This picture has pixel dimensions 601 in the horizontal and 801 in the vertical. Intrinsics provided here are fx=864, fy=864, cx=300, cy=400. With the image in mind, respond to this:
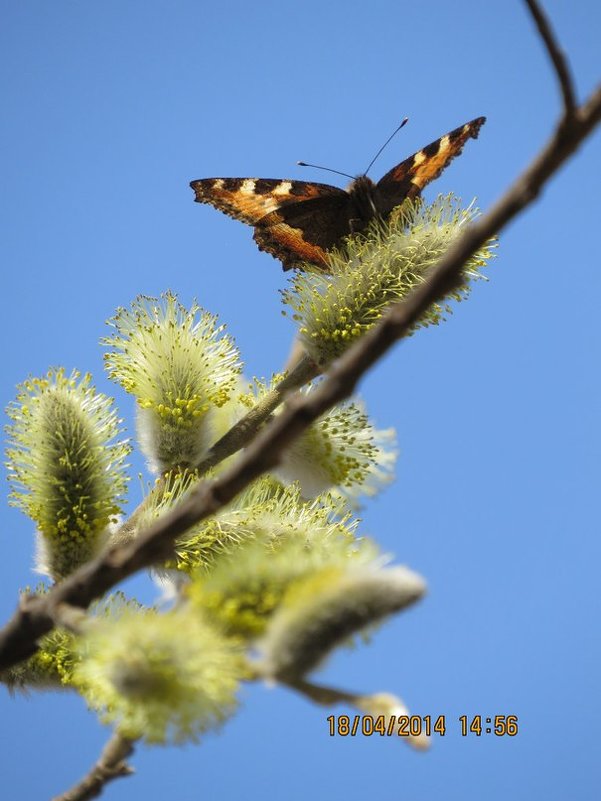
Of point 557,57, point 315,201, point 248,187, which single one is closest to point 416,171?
point 315,201

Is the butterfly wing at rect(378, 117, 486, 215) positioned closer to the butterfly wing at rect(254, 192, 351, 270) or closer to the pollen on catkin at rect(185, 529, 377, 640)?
the butterfly wing at rect(254, 192, 351, 270)

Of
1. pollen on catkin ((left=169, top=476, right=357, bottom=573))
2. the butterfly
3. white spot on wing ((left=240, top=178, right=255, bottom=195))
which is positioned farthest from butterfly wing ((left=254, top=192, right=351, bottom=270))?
pollen on catkin ((left=169, top=476, right=357, bottom=573))

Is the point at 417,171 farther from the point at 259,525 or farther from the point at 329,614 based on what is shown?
the point at 329,614

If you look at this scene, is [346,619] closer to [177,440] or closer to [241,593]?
[241,593]

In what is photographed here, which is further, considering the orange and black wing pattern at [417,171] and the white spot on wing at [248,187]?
the white spot on wing at [248,187]

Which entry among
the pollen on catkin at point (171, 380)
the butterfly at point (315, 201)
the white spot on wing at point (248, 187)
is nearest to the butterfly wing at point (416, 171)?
the butterfly at point (315, 201)

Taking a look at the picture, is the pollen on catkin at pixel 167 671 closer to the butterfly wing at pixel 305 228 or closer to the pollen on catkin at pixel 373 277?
the pollen on catkin at pixel 373 277
